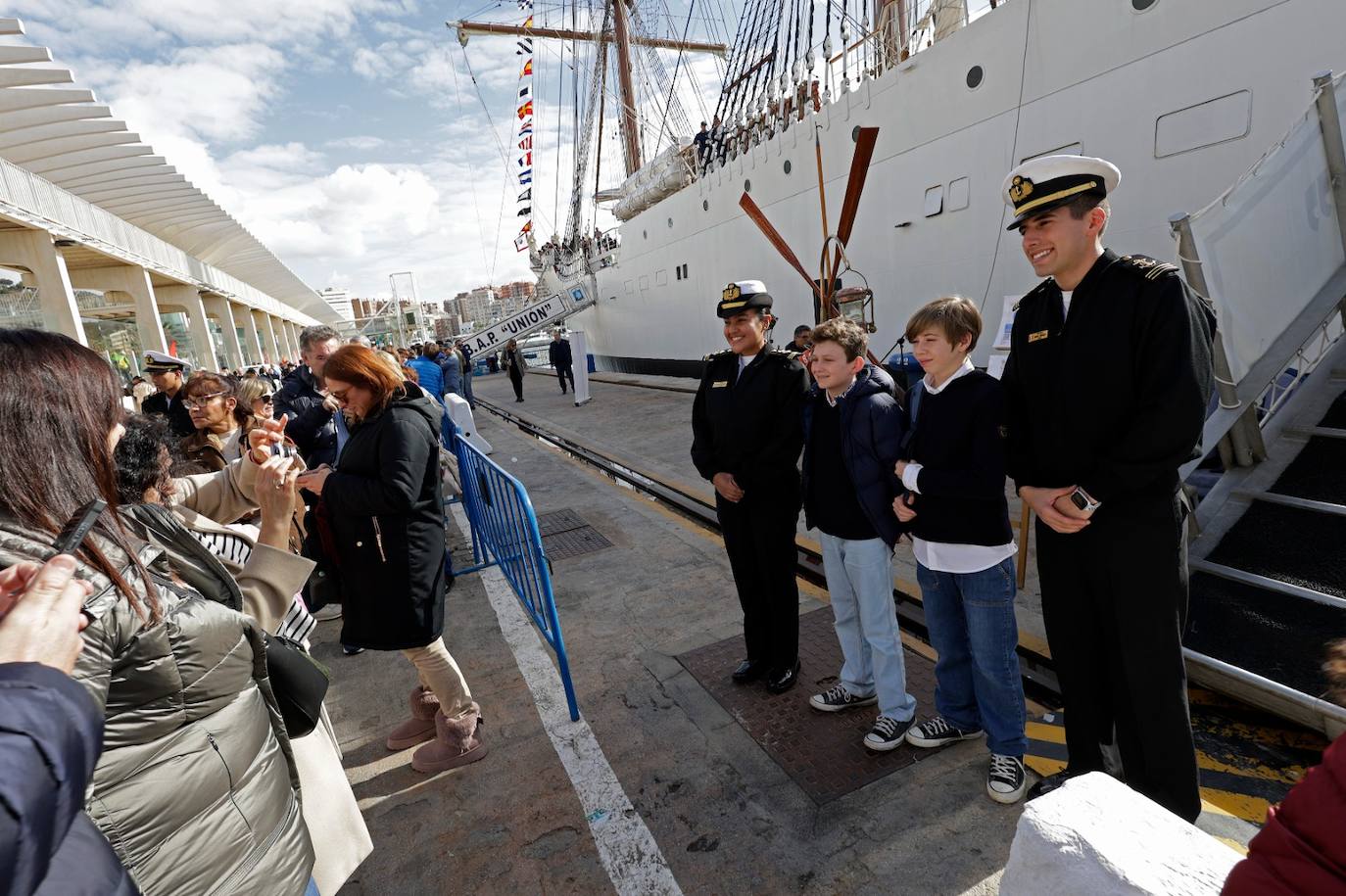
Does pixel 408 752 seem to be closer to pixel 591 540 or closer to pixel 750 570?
pixel 750 570

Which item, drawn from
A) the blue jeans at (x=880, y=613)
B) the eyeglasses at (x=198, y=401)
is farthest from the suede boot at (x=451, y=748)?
the eyeglasses at (x=198, y=401)

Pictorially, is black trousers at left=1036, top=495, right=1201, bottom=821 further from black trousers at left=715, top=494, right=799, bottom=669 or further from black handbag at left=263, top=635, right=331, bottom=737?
black handbag at left=263, top=635, right=331, bottom=737

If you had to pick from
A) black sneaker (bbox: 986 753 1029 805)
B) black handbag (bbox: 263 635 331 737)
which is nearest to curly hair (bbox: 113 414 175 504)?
black handbag (bbox: 263 635 331 737)

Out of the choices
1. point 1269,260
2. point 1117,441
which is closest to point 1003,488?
point 1117,441

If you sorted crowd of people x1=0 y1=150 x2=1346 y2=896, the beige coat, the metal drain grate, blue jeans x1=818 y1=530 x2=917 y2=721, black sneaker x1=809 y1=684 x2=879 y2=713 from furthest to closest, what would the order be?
the metal drain grate < black sneaker x1=809 y1=684 x2=879 y2=713 < blue jeans x1=818 y1=530 x2=917 y2=721 < the beige coat < crowd of people x1=0 y1=150 x2=1346 y2=896

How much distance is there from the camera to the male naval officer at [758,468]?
9.50 feet

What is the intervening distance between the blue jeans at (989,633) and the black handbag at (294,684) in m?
A: 2.15

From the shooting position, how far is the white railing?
10.3 m

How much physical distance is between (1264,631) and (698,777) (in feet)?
8.42

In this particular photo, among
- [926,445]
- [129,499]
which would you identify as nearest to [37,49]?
[129,499]

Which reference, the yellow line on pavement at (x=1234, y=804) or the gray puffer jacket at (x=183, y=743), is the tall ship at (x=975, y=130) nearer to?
the yellow line on pavement at (x=1234, y=804)

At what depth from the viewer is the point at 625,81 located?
24.9 meters

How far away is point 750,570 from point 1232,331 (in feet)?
9.95

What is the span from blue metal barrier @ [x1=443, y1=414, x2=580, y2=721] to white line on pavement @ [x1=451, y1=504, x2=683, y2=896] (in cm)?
10
